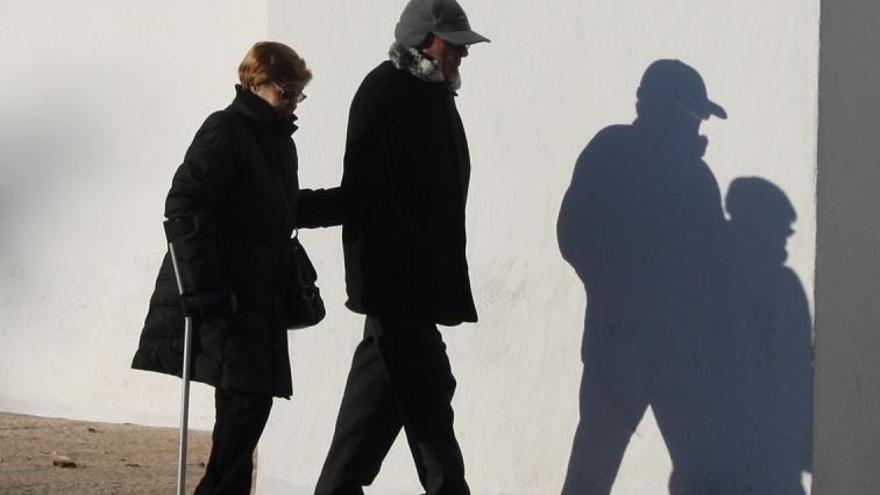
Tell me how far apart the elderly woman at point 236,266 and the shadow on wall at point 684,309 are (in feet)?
4.01

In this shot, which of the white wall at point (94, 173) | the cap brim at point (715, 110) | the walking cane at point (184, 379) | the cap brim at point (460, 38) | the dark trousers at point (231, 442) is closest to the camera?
the walking cane at point (184, 379)

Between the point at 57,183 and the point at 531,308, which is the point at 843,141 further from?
the point at 57,183

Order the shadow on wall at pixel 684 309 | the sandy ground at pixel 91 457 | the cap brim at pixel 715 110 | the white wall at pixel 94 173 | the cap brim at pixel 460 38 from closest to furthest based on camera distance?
the cap brim at pixel 460 38 < the shadow on wall at pixel 684 309 < the cap brim at pixel 715 110 < the sandy ground at pixel 91 457 < the white wall at pixel 94 173

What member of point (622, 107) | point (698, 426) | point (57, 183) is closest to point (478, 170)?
point (622, 107)

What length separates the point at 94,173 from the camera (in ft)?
33.6

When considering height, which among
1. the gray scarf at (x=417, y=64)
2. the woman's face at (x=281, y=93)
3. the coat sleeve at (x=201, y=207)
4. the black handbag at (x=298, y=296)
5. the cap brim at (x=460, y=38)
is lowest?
the black handbag at (x=298, y=296)

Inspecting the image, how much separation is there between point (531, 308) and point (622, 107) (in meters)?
0.85

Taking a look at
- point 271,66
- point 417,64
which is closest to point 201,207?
point 271,66

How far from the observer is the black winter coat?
646 centimetres

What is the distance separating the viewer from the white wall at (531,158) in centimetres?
662

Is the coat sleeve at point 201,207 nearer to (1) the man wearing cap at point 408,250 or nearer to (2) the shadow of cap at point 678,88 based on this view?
(1) the man wearing cap at point 408,250

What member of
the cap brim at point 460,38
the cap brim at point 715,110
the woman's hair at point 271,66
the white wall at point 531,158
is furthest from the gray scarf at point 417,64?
the cap brim at point 715,110

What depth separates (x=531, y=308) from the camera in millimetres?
7262

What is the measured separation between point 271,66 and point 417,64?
0.50 metres
